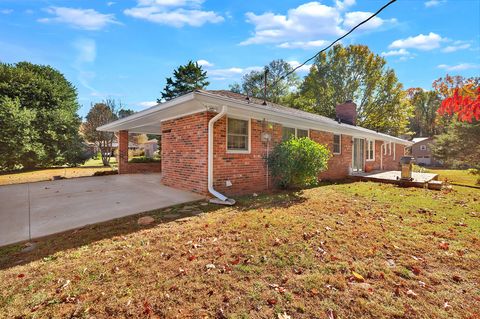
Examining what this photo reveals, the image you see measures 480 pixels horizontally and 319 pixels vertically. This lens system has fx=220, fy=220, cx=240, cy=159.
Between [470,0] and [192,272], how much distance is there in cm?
595

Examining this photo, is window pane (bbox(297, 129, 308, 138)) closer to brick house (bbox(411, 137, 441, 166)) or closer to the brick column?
the brick column

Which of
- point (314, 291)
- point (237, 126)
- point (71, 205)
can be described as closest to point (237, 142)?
point (237, 126)

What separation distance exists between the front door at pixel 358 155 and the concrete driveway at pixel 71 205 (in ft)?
36.6

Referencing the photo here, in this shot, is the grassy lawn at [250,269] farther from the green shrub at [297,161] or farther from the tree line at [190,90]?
the tree line at [190,90]

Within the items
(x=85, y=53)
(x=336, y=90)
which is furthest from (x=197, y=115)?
→ (x=336, y=90)

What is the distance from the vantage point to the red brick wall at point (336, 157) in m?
10.4

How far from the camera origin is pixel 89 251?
10.3 ft

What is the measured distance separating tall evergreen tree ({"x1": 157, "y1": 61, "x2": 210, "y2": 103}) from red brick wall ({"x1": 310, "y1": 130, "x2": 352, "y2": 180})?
63.0 ft

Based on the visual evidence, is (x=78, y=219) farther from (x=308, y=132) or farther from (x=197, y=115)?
(x=308, y=132)

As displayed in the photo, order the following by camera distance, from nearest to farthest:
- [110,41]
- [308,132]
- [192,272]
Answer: [192,272], [110,41], [308,132]

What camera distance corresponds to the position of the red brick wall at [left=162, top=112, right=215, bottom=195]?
21.1 feet

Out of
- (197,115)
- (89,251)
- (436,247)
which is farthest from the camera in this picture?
(197,115)

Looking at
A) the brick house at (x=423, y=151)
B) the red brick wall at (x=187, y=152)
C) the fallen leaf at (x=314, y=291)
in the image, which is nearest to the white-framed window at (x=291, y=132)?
the red brick wall at (x=187, y=152)

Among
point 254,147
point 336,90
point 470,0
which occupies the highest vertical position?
point 336,90
